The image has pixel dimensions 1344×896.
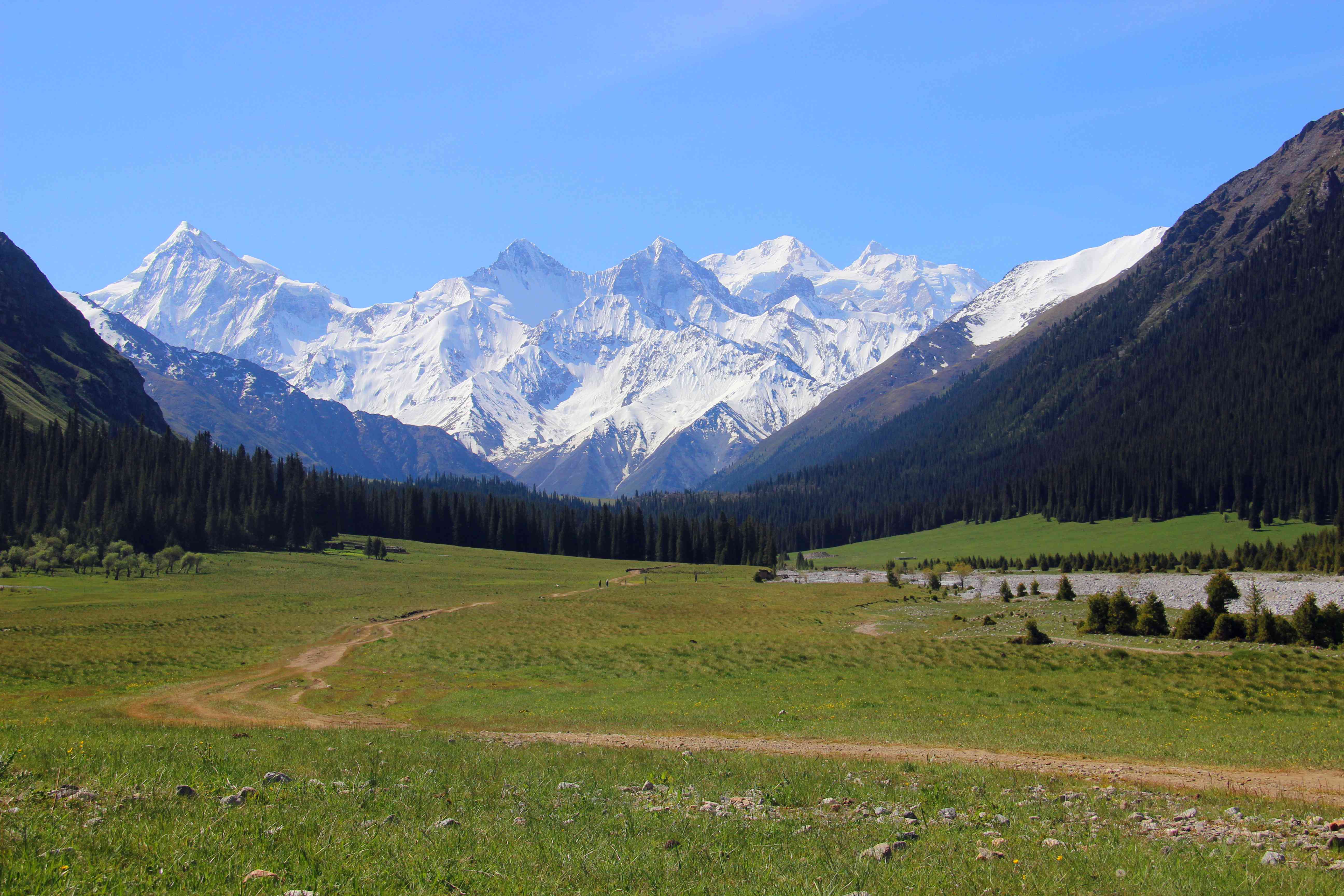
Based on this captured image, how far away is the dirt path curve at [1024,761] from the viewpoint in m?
16.6

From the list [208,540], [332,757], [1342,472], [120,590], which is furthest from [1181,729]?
[1342,472]

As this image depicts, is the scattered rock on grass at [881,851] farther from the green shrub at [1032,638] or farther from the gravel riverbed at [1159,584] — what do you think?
the gravel riverbed at [1159,584]

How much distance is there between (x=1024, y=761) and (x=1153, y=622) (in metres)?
33.3

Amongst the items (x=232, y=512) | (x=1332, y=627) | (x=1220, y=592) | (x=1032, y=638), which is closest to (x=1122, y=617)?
(x=1220, y=592)

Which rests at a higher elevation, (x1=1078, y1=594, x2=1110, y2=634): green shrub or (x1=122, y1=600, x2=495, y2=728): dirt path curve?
(x1=1078, y1=594, x2=1110, y2=634): green shrub

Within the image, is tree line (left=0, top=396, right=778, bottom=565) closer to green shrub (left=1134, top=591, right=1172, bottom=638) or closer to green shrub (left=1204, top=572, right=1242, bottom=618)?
green shrub (left=1134, top=591, right=1172, bottom=638)

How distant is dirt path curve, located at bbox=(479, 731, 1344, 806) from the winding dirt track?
0.04 m

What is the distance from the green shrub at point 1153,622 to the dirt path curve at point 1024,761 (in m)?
31.5

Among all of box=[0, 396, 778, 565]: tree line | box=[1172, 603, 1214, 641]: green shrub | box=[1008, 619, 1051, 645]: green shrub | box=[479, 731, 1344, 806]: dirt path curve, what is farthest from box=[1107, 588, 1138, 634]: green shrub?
box=[0, 396, 778, 565]: tree line

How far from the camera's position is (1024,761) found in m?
20.0

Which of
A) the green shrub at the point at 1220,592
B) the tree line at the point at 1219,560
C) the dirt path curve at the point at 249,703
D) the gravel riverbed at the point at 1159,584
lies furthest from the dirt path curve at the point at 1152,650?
the tree line at the point at 1219,560

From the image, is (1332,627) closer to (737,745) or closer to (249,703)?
(737,745)

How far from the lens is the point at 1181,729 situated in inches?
966

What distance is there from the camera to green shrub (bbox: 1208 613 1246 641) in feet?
142
